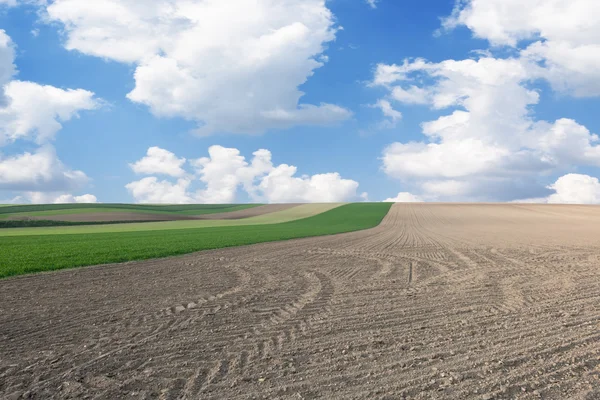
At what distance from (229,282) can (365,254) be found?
31.6 feet

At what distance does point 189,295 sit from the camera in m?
13.8

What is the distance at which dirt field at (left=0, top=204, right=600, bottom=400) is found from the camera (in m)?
7.16

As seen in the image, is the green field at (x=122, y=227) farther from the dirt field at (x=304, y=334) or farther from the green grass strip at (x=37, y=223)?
the dirt field at (x=304, y=334)

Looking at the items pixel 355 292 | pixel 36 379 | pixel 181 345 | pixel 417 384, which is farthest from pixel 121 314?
pixel 417 384

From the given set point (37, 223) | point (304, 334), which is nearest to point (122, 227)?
point (37, 223)

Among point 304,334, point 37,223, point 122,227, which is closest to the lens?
point 304,334

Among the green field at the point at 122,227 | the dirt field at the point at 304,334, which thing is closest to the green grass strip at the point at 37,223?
the green field at the point at 122,227

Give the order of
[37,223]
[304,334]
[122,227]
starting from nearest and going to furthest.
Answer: [304,334] → [122,227] → [37,223]

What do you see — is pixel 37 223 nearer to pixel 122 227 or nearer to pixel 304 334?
pixel 122 227

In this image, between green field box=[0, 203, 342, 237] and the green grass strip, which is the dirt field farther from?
the green grass strip

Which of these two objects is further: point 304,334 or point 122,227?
point 122,227

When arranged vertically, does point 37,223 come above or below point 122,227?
above

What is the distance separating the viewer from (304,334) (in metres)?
9.56

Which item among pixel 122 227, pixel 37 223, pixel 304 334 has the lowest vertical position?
pixel 304 334
